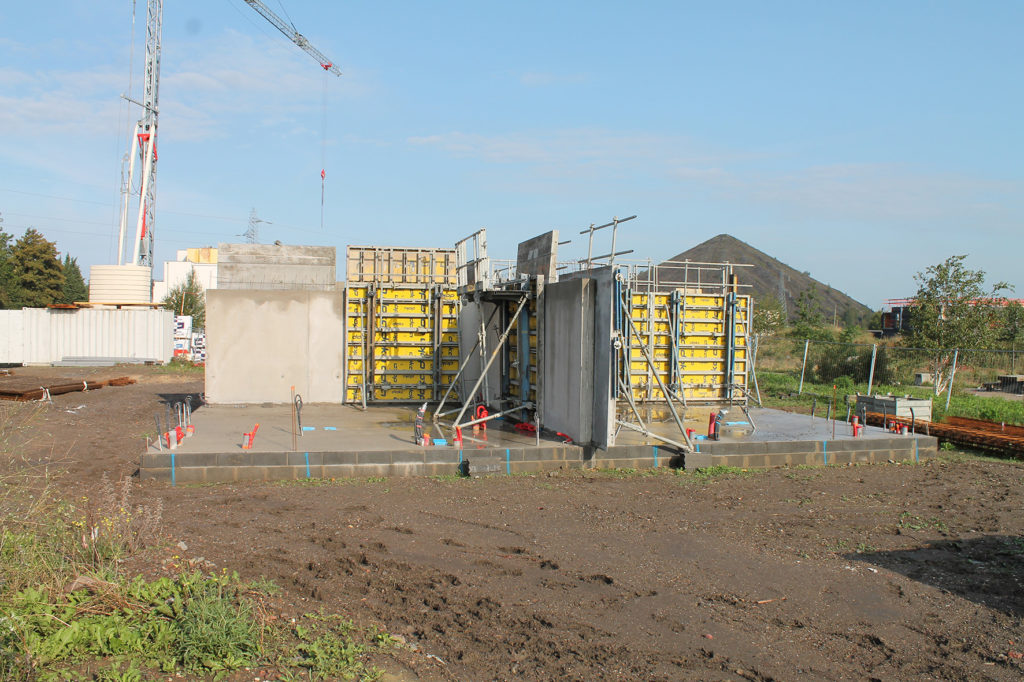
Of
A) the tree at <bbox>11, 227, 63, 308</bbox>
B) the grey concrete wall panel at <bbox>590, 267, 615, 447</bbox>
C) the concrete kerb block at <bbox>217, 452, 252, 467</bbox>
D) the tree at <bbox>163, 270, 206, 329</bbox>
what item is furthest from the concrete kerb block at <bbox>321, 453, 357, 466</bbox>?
the tree at <bbox>11, 227, 63, 308</bbox>

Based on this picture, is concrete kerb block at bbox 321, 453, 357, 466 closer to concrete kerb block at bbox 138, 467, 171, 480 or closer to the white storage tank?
concrete kerb block at bbox 138, 467, 171, 480

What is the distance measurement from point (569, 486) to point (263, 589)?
6.17 m

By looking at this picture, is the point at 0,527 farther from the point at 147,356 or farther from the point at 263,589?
the point at 147,356

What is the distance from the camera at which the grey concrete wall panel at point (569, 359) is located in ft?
42.8

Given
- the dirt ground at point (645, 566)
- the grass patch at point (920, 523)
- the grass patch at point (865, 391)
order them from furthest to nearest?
the grass patch at point (865, 391)
the grass patch at point (920, 523)
the dirt ground at point (645, 566)

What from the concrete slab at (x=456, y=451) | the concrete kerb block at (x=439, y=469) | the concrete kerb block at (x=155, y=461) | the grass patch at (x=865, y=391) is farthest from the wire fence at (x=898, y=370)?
the concrete kerb block at (x=155, y=461)

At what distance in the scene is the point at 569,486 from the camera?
11664 mm

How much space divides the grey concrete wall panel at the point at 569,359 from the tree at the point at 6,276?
185 feet

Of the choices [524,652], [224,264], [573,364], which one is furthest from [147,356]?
[524,652]

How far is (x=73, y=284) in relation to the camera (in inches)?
3216

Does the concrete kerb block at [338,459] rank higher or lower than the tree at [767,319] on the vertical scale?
lower

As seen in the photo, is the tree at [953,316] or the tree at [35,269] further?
the tree at [35,269]

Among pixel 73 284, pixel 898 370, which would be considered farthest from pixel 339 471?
pixel 73 284

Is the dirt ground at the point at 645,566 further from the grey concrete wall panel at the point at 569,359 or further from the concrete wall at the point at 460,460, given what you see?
the grey concrete wall panel at the point at 569,359
